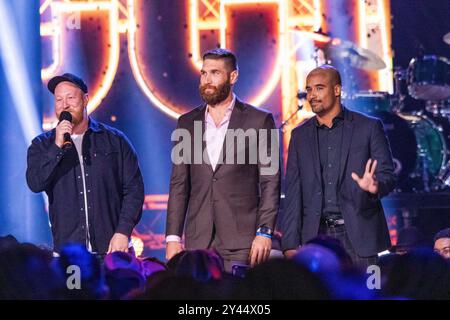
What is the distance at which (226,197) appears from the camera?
495 cm

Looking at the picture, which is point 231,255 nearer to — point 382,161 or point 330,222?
point 330,222

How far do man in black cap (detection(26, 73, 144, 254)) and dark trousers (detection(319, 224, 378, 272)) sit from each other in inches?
46.9

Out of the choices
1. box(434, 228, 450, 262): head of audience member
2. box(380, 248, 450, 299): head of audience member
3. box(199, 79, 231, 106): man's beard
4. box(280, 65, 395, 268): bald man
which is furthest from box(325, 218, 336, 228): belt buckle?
box(380, 248, 450, 299): head of audience member

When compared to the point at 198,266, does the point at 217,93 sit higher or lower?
higher

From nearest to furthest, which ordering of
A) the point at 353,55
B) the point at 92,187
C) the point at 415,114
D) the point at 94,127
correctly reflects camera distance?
1. the point at 92,187
2. the point at 94,127
3. the point at 353,55
4. the point at 415,114

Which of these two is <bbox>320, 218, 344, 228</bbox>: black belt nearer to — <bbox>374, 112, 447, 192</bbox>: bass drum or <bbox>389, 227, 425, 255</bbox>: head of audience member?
<bbox>389, 227, 425, 255</bbox>: head of audience member

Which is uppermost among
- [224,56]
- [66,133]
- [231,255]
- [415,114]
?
[224,56]

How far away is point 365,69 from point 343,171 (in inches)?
131

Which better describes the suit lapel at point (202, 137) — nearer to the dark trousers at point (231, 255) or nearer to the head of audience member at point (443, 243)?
the dark trousers at point (231, 255)

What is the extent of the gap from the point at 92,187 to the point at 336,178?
5.03ft

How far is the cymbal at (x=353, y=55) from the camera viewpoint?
7.78 metres

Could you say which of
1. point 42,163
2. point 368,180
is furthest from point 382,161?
point 42,163

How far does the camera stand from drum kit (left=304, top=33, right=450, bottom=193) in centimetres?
785
